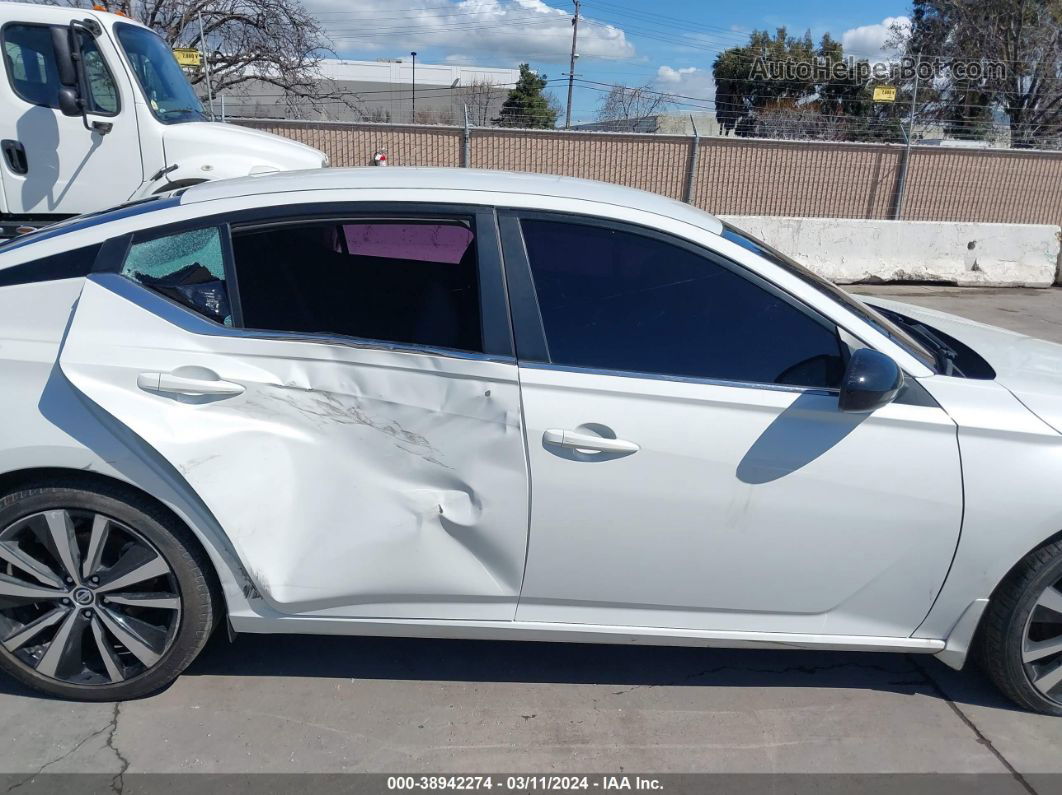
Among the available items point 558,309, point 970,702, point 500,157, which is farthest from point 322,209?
point 500,157

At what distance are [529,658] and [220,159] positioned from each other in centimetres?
513

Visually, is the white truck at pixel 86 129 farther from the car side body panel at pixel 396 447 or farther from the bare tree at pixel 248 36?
the bare tree at pixel 248 36

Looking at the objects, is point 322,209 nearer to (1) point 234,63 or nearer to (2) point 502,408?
(2) point 502,408

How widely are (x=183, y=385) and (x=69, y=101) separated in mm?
4732

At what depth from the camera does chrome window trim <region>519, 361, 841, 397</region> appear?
2.57m

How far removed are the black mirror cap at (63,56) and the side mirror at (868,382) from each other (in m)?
6.05

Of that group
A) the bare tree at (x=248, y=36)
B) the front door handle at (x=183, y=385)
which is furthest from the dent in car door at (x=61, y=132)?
the bare tree at (x=248, y=36)

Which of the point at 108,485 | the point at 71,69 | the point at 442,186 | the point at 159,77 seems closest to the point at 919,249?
the point at 159,77

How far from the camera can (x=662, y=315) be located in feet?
8.76

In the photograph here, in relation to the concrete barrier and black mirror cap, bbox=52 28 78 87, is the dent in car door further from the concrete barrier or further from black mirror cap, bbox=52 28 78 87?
the concrete barrier

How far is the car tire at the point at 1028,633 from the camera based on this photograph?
2650mm

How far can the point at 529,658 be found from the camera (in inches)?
124

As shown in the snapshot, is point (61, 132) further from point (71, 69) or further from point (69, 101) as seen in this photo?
point (71, 69)

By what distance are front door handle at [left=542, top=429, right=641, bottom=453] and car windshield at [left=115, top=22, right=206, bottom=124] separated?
5.56 metres
